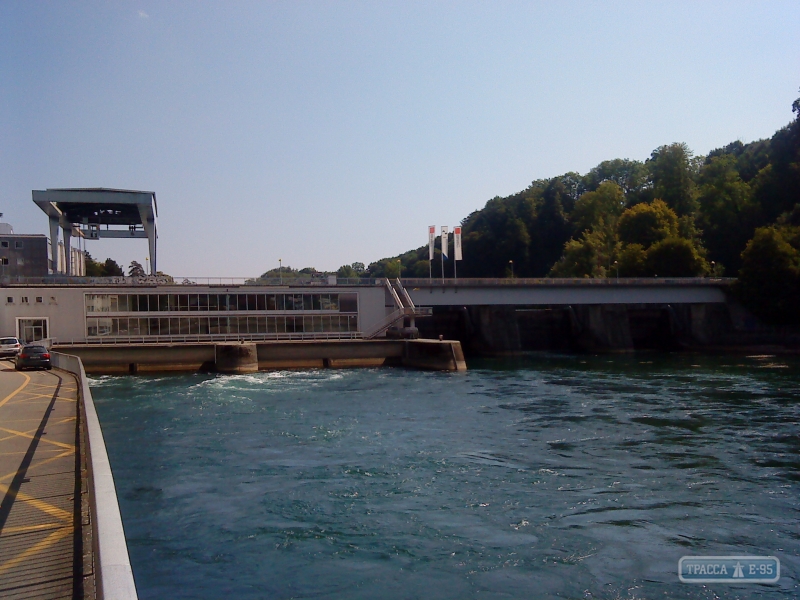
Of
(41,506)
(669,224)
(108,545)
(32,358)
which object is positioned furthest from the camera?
(669,224)

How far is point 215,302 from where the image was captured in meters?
72.4

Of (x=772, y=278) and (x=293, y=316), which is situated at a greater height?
(x=772, y=278)

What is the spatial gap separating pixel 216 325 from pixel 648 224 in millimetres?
70806

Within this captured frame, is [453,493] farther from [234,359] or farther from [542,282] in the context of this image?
[542,282]

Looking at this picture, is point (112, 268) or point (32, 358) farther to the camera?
point (112, 268)

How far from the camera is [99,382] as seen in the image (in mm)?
53688

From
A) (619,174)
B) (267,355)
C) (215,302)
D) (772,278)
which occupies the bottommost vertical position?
(267,355)

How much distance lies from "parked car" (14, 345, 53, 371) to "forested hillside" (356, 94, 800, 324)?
7483 centimetres

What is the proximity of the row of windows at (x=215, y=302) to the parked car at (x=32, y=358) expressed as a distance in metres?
22.8

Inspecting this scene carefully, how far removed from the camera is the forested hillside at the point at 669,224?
85750mm

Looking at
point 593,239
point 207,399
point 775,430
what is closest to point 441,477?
point 775,430

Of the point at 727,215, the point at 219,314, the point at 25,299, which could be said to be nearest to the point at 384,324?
the point at 219,314

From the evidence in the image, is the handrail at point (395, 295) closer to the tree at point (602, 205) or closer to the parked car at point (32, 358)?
the parked car at point (32, 358)

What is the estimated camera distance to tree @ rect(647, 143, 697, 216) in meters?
126
